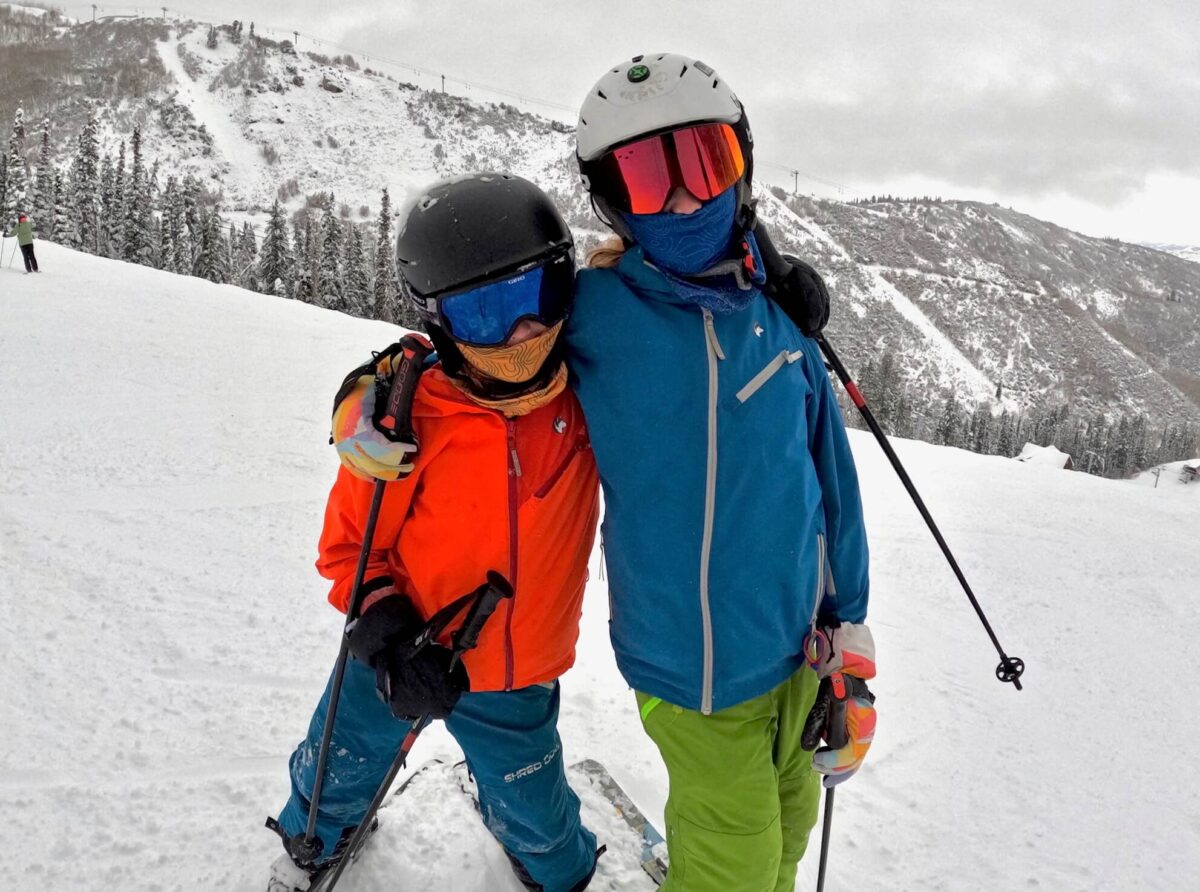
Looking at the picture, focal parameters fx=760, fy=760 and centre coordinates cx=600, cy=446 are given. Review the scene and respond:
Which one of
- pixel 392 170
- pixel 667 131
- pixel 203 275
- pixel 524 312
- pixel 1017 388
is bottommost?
pixel 1017 388

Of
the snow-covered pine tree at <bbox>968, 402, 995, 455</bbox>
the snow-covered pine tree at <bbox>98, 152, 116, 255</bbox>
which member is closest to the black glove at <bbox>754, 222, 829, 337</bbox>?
the snow-covered pine tree at <bbox>98, 152, 116, 255</bbox>

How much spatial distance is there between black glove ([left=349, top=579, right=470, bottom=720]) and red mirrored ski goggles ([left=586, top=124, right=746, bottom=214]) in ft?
4.08

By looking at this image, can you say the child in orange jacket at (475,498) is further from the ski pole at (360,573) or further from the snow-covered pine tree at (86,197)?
the snow-covered pine tree at (86,197)

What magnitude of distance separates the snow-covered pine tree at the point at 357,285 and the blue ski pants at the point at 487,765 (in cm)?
4054

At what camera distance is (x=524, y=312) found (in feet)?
6.32

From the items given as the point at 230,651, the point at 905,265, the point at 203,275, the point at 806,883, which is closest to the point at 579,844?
the point at 806,883

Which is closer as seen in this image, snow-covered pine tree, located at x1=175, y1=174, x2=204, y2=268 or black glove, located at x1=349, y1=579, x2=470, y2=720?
black glove, located at x1=349, y1=579, x2=470, y2=720

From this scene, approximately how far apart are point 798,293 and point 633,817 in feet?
6.93

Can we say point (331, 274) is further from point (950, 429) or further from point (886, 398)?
point (950, 429)

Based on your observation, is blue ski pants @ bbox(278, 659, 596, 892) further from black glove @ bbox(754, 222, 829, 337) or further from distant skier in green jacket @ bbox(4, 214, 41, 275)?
distant skier in green jacket @ bbox(4, 214, 41, 275)

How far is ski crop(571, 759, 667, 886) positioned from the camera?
9.01 feet

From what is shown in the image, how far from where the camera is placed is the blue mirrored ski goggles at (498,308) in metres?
1.92

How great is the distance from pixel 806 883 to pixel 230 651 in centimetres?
284

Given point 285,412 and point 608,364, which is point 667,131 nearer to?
point 608,364
